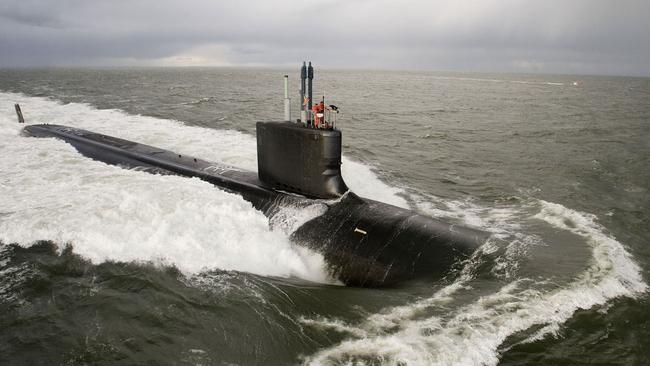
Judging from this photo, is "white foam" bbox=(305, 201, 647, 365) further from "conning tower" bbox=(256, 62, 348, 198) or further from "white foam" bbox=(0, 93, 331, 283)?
"conning tower" bbox=(256, 62, 348, 198)

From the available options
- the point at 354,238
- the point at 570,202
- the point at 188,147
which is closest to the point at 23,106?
the point at 188,147

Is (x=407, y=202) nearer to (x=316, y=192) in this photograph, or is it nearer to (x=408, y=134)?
(x=316, y=192)

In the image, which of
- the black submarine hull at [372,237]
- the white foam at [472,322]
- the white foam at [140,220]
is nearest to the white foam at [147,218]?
the white foam at [140,220]

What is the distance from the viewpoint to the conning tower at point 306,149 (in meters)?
8.71

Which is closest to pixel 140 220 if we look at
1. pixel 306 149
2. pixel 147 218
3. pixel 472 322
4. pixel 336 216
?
pixel 147 218

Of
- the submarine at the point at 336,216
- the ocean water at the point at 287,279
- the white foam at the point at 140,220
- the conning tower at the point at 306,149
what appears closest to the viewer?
the ocean water at the point at 287,279

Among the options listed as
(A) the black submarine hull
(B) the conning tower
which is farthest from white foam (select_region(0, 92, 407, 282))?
(B) the conning tower

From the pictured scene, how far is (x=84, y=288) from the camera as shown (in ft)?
23.2

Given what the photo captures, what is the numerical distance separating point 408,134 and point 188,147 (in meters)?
12.5

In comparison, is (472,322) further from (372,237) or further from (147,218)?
(147,218)

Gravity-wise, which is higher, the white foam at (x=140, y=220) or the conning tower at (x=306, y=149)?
the conning tower at (x=306, y=149)

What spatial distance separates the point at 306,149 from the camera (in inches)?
350

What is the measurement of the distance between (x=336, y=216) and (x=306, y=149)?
1.55 meters

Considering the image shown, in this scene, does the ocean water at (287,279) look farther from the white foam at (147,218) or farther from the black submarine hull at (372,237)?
the black submarine hull at (372,237)
